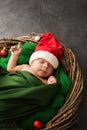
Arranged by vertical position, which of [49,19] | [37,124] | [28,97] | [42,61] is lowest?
[37,124]

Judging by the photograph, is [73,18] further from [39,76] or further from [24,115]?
[24,115]

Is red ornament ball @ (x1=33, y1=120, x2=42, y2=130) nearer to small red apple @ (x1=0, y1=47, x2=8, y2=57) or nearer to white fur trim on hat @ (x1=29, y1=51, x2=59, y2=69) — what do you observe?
white fur trim on hat @ (x1=29, y1=51, x2=59, y2=69)

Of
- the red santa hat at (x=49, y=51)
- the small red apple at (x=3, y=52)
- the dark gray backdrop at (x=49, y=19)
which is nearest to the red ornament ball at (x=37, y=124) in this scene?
the red santa hat at (x=49, y=51)

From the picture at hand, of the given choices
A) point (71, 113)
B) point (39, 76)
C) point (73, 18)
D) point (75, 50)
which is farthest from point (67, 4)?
point (71, 113)

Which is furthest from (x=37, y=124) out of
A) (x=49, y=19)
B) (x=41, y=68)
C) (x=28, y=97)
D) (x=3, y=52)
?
(x=49, y=19)

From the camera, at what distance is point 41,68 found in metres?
1.42

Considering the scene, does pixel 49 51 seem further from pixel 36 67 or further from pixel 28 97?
pixel 28 97

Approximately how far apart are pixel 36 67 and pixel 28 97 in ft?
0.61

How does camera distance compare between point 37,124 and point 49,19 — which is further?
point 49,19

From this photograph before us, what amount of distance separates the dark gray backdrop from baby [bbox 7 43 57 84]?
1.18 feet

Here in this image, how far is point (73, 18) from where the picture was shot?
1867 mm

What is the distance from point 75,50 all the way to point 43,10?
359 millimetres

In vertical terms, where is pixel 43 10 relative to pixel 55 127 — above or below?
above

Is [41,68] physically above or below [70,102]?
above
